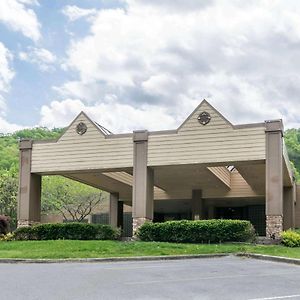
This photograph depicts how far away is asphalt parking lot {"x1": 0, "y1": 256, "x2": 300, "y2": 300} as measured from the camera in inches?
413

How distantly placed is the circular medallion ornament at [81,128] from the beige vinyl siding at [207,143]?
3.71 m

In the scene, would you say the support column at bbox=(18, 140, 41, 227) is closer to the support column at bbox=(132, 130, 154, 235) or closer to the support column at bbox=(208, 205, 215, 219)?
the support column at bbox=(132, 130, 154, 235)

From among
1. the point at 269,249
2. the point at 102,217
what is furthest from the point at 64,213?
the point at 269,249

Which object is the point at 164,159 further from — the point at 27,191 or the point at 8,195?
the point at 8,195

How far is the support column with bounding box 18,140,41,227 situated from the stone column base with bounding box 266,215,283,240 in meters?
12.4

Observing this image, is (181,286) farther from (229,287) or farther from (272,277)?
(272,277)

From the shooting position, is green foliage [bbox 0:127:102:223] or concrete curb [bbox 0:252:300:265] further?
green foliage [bbox 0:127:102:223]

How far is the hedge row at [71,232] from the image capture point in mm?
26312

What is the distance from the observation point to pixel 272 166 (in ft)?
82.7

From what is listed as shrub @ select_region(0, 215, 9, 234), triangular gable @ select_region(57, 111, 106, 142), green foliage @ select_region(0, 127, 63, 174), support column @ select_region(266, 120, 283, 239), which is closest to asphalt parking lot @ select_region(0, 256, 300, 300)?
support column @ select_region(266, 120, 283, 239)

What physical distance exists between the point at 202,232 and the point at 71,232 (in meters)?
6.52

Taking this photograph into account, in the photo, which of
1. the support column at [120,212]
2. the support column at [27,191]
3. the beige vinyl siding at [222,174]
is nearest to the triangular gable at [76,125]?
the support column at [27,191]

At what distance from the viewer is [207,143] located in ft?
87.0

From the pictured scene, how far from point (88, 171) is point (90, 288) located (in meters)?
18.0
